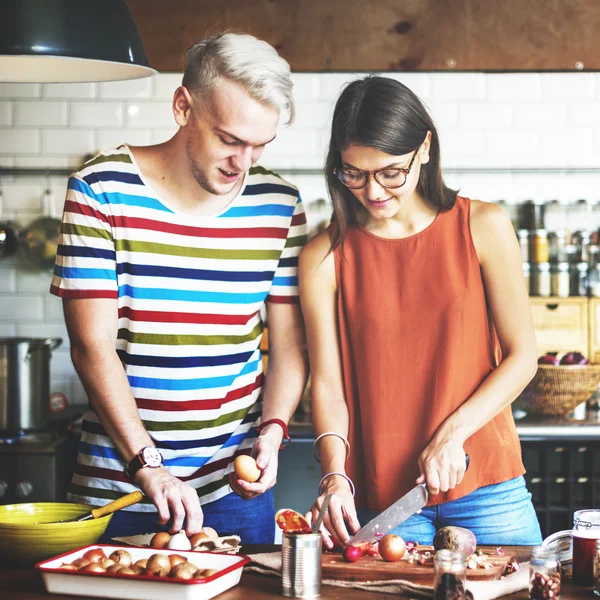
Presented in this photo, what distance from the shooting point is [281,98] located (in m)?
A: 2.33

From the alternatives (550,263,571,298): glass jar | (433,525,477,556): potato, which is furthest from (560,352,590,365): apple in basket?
(433,525,477,556): potato

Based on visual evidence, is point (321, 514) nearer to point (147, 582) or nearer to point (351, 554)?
point (351, 554)

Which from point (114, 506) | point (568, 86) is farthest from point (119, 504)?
point (568, 86)

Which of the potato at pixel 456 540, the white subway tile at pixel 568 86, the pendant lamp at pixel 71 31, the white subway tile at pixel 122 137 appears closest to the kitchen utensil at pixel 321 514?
the potato at pixel 456 540

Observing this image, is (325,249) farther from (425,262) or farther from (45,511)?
(45,511)

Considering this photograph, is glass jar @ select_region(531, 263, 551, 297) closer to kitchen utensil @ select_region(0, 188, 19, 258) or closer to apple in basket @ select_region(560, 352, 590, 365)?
apple in basket @ select_region(560, 352, 590, 365)

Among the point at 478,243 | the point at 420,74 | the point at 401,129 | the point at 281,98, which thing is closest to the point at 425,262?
the point at 478,243

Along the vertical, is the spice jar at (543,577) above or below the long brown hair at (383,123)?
below

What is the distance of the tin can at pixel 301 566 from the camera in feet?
5.92

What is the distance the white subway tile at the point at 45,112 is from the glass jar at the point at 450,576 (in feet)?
12.3

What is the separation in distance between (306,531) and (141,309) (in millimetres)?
784

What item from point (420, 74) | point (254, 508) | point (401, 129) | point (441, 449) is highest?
point (420, 74)

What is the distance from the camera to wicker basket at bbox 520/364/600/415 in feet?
13.4

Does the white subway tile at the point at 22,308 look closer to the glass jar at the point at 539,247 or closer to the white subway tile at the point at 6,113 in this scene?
the white subway tile at the point at 6,113
